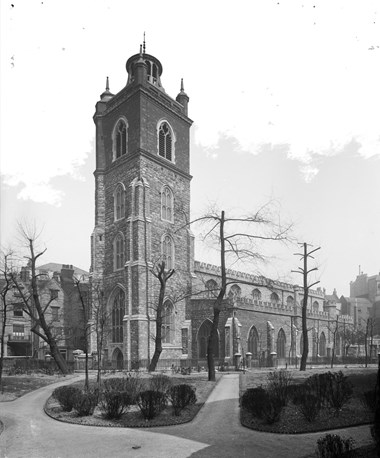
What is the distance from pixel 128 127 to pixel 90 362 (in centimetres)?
2147

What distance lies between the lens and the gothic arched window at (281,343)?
43156mm

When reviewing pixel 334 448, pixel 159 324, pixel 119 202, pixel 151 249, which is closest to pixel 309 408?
pixel 334 448

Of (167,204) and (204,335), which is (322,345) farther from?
(167,204)

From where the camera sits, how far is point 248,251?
21.6 metres

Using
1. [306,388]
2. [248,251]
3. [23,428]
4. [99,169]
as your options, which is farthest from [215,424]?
[99,169]

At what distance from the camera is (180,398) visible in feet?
46.8

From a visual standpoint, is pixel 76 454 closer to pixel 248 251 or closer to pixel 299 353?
pixel 248 251

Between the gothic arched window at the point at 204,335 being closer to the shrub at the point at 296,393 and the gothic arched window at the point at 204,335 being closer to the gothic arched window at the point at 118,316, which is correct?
the gothic arched window at the point at 118,316

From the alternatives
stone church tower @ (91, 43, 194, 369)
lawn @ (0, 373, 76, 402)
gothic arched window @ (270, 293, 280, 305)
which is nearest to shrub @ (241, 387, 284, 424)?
lawn @ (0, 373, 76, 402)

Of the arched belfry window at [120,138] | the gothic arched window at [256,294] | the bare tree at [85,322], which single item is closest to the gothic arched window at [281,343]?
the gothic arched window at [256,294]

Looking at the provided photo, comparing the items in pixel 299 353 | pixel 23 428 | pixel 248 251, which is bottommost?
pixel 299 353

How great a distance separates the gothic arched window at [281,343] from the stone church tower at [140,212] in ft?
34.1

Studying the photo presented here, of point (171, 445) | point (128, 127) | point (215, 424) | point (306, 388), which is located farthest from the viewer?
point (128, 127)

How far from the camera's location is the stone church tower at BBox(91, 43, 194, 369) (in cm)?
3622
